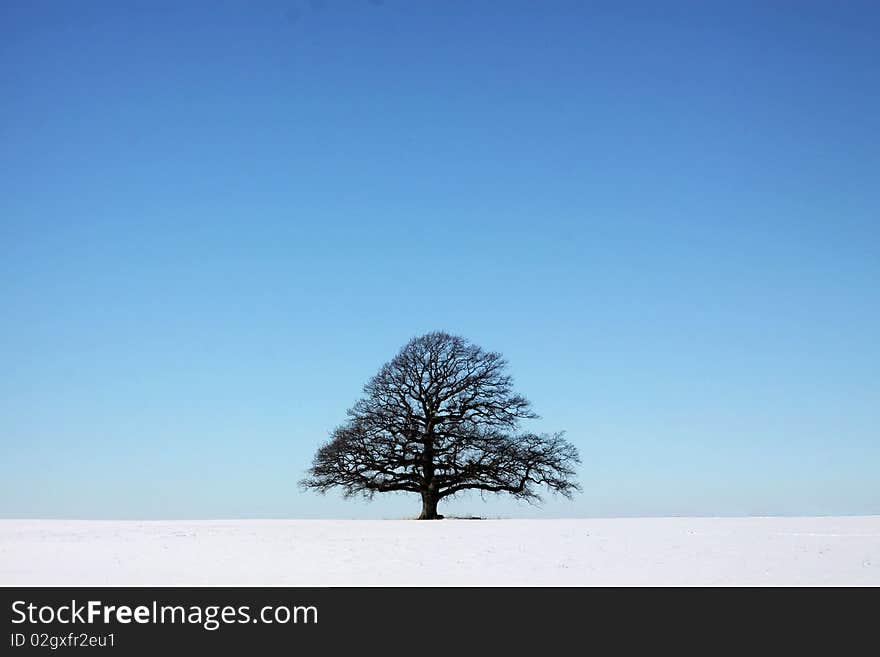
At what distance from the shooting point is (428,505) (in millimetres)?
39000

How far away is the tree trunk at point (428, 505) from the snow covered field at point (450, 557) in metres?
12.0

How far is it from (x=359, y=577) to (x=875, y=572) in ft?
30.0

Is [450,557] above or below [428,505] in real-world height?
below
